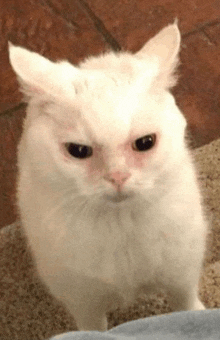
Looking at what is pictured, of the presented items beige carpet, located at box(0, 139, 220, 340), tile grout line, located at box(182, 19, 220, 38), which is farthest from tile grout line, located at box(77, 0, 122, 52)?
beige carpet, located at box(0, 139, 220, 340)

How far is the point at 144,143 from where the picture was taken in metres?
0.64

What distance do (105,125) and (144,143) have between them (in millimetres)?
70

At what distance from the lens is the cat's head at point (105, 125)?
618 mm

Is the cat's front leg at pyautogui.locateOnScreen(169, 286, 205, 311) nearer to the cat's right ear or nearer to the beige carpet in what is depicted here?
the beige carpet

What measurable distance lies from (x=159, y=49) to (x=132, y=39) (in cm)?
85

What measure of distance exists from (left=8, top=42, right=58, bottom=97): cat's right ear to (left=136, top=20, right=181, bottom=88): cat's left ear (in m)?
0.16

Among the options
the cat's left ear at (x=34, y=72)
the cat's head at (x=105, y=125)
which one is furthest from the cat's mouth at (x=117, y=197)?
the cat's left ear at (x=34, y=72)

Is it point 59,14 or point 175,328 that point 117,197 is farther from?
point 59,14

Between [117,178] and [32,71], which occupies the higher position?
[32,71]

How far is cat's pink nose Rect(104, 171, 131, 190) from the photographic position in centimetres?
62

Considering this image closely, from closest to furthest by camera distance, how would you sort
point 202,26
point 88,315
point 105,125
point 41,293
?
1. point 105,125
2. point 88,315
3. point 41,293
4. point 202,26

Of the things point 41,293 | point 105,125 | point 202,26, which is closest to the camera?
point 105,125

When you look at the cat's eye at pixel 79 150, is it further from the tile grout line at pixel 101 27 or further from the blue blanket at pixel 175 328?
the tile grout line at pixel 101 27

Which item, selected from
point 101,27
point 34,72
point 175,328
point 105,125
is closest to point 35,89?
point 34,72
